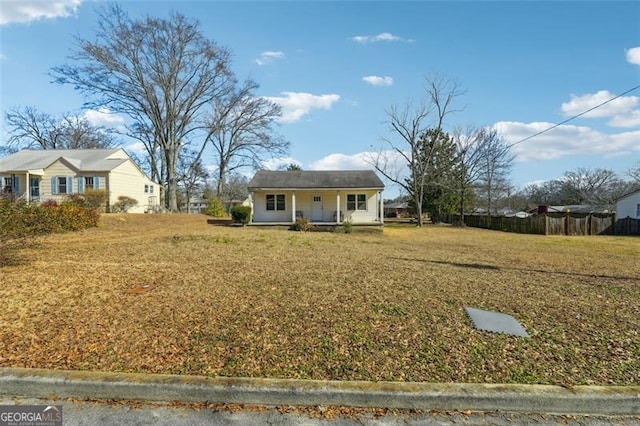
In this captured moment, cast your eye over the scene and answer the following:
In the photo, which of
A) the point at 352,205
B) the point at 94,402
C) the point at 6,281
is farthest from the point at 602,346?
the point at 352,205

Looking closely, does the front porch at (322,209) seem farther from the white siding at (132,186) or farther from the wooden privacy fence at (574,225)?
the wooden privacy fence at (574,225)

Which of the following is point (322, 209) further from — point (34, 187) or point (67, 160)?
point (34, 187)

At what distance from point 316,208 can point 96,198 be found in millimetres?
13526

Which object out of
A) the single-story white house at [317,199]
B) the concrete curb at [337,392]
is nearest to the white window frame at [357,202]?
the single-story white house at [317,199]

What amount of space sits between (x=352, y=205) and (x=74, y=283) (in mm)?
18945

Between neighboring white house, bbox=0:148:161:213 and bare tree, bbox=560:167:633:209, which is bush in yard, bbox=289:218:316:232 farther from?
bare tree, bbox=560:167:633:209

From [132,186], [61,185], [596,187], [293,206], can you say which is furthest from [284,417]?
[596,187]

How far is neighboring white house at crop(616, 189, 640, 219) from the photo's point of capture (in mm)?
28047

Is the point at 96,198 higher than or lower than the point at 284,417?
higher

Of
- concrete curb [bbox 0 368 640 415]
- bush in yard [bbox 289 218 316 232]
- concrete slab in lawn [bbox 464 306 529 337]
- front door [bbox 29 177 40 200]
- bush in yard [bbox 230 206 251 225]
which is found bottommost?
concrete curb [bbox 0 368 640 415]

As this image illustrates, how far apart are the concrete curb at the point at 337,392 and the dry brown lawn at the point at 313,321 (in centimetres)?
17

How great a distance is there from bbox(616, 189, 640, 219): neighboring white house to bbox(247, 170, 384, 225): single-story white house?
69.3ft

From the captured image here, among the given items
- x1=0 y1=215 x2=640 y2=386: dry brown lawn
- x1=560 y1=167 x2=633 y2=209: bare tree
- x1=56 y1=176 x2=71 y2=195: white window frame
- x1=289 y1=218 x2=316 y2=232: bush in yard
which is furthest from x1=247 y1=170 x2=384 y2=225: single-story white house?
x1=560 y1=167 x2=633 y2=209: bare tree

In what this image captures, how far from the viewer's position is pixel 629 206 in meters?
28.8
